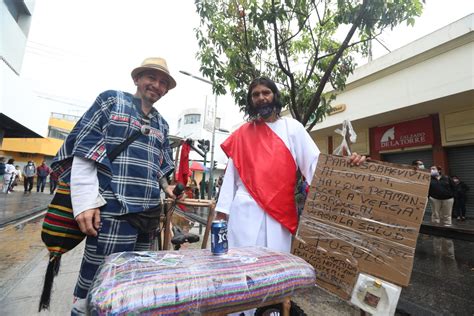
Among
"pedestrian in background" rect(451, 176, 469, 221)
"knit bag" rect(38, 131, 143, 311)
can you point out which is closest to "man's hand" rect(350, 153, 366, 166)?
"knit bag" rect(38, 131, 143, 311)

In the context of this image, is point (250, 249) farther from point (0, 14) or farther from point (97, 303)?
point (0, 14)

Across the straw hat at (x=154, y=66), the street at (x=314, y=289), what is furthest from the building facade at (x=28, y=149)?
the straw hat at (x=154, y=66)

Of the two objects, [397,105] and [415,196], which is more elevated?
[397,105]

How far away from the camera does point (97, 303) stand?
71 cm

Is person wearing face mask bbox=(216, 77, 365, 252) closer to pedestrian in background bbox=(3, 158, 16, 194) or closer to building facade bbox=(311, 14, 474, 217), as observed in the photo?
building facade bbox=(311, 14, 474, 217)

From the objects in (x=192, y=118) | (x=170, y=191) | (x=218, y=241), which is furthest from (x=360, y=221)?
(x=192, y=118)

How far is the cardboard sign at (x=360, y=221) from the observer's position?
133cm

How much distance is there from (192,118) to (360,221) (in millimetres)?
39248

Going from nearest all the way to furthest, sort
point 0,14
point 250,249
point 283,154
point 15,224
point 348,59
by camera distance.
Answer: point 250,249
point 283,154
point 348,59
point 15,224
point 0,14

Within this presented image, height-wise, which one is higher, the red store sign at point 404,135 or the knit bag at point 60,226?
the red store sign at point 404,135

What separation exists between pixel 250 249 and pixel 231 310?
37 cm

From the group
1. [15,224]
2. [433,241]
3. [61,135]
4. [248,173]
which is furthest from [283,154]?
[61,135]

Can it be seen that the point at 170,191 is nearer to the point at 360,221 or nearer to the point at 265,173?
the point at 265,173

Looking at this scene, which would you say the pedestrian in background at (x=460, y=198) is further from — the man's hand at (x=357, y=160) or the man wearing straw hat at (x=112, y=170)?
the man wearing straw hat at (x=112, y=170)
